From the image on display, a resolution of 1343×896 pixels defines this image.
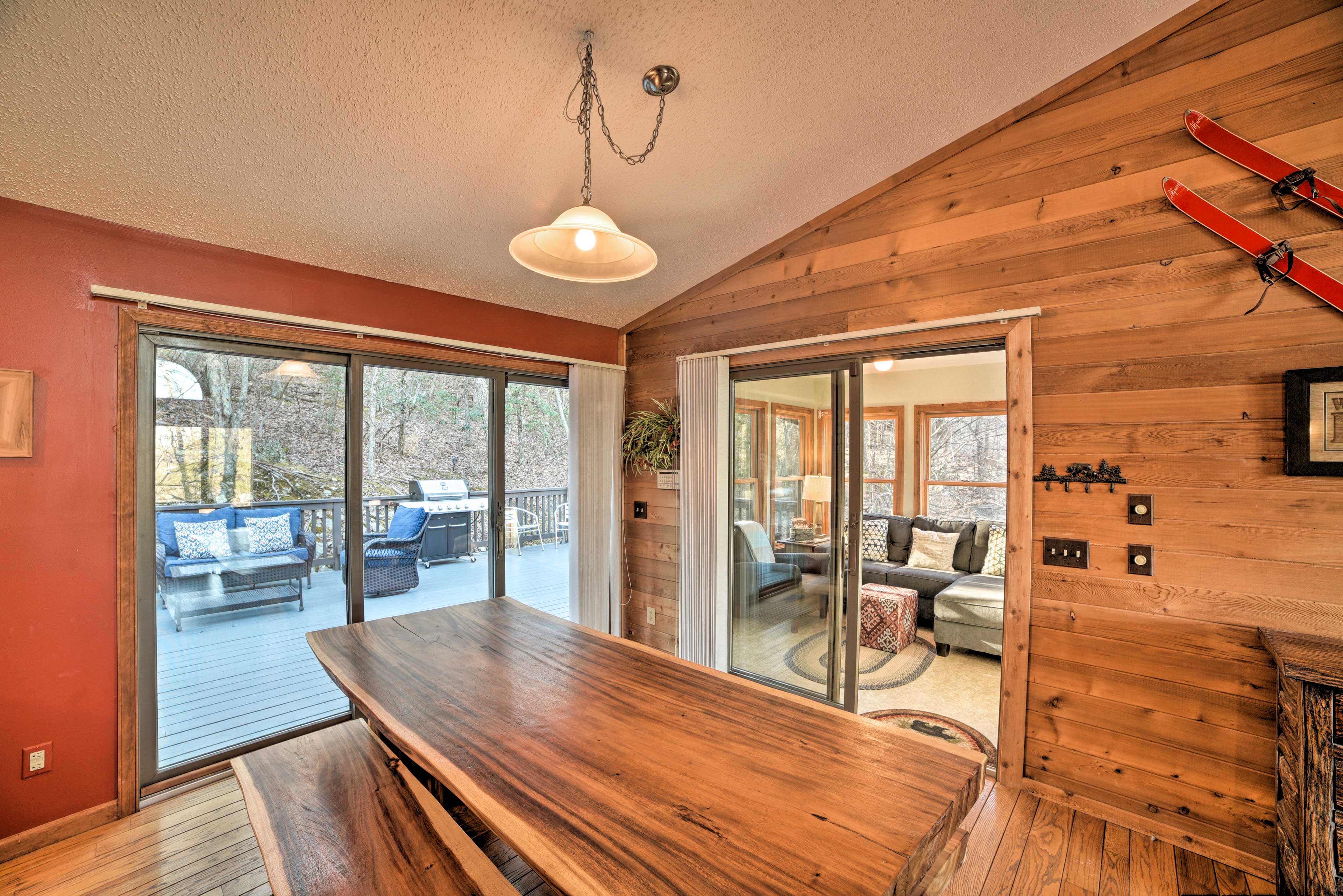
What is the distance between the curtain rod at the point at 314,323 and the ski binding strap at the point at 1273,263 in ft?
10.8

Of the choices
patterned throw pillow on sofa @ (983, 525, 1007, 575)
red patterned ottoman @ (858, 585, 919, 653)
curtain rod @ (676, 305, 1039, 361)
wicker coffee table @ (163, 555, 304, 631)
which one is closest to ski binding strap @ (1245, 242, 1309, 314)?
curtain rod @ (676, 305, 1039, 361)

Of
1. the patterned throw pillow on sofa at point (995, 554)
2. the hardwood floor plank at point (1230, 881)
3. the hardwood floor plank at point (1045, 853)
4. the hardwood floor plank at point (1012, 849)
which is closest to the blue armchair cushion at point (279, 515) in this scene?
the hardwood floor plank at point (1012, 849)

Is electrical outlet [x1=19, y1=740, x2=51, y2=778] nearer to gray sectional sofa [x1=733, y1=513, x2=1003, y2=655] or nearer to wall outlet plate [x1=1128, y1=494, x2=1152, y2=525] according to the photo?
gray sectional sofa [x1=733, y1=513, x2=1003, y2=655]

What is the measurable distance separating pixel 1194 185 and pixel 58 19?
371 centimetres

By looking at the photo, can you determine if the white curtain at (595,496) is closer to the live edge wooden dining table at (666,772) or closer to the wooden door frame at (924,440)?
the live edge wooden dining table at (666,772)

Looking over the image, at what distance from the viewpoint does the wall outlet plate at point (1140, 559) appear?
6.98ft

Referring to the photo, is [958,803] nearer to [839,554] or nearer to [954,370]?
[839,554]

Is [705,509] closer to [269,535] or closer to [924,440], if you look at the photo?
[269,535]

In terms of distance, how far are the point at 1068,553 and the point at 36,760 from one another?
164 inches

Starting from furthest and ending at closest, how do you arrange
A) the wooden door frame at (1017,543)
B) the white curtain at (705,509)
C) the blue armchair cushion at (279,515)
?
the white curtain at (705,509) < the blue armchair cushion at (279,515) < the wooden door frame at (1017,543)

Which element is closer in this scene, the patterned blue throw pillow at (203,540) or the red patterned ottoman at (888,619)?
the patterned blue throw pillow at (203,540)

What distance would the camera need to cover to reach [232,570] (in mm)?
2652

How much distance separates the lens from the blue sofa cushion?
243 centimetres

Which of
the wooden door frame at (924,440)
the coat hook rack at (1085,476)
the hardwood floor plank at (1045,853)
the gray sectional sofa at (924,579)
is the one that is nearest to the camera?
the hardwood floor plank at (1045,853)
